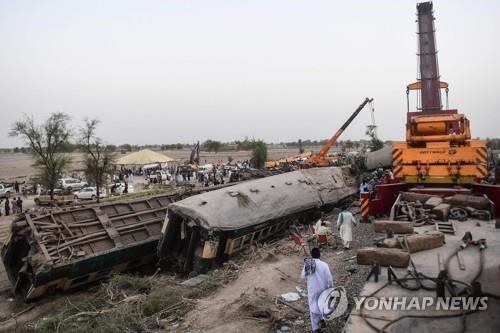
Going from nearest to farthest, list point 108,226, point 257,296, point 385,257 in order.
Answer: point 385,257, point 257,296, point 108,226

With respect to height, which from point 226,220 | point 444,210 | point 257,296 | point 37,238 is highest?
point 444,210

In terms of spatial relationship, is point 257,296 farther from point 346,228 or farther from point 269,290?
point 346,228

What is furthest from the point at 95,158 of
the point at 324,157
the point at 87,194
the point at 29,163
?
the point at 29,163

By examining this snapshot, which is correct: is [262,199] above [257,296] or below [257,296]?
above

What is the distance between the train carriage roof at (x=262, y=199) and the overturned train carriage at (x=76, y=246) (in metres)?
2.19

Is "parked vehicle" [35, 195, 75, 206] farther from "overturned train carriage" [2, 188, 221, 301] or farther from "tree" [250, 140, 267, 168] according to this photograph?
"tree" [250, 140, 267, 168]

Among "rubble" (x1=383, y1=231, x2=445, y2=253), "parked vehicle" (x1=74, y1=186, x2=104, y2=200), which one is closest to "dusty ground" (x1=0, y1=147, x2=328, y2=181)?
"parked vehicle" (x1=74, y1=186, x2=104, y2=200)

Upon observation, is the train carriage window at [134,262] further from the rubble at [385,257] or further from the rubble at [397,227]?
the rubble at [385,257]

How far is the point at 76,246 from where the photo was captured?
1066 cm

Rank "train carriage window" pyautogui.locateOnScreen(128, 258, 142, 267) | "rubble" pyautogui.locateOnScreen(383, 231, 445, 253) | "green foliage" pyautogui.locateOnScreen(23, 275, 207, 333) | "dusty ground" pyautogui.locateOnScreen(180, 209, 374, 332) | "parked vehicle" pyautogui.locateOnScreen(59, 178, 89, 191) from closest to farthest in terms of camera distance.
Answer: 1. "rubble" pyautogui.locateOnScreen(383, 231, 445, 253)
2. "dusty ground" pyautogui.locateOnScreen(180, 209, 374, 332)
3. "green foliage" pyautogui.locateOnScreen(23, 275, 207, 333)
4. "train carriage window" pyautogui.locateOnScreen(128, 258, 142, 267)
5. "parked vehicle" pyautogui.locateOnScreen(59, 178, 89, 191)

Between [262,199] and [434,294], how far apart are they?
8410 millimetres

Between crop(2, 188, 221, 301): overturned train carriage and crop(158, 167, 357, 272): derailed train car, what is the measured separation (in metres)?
1.26

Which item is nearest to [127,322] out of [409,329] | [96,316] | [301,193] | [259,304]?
[96,316]

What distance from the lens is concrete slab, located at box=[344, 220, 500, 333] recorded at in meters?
3.40
